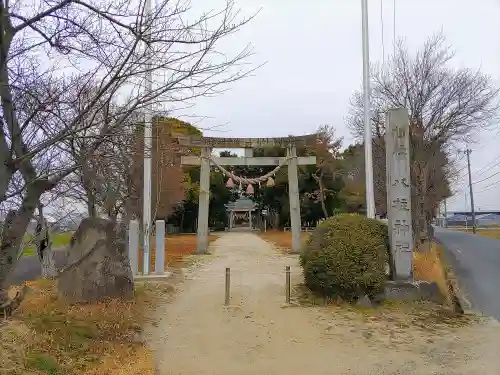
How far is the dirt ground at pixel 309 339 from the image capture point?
18.7ft

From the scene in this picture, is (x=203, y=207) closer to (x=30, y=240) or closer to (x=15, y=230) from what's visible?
(x=30, y=240)

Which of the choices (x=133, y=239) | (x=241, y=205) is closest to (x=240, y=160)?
(x=133, y=239)

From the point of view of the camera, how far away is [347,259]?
8.95 metres

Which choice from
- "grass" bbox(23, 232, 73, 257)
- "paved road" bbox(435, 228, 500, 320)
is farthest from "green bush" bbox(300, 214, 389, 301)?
"grass" bbox(23, 232, 73, 257)

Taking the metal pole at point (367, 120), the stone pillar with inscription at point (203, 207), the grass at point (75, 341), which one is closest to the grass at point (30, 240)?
the grass at point (75, 341)

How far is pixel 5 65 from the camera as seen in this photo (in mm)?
4867

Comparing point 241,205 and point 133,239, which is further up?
point 241,205

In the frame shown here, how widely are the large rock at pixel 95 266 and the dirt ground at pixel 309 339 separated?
1.05 m

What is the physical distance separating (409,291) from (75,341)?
605 cm

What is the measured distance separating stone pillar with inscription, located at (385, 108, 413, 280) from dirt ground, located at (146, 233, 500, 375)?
1.41 metres

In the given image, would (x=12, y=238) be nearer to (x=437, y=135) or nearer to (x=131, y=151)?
(x=131, y=151)

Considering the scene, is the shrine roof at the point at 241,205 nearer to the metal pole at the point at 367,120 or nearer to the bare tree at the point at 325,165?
the bare tree at the point at 325,165

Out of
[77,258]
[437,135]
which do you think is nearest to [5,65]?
[77,258]

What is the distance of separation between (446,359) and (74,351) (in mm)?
4488
